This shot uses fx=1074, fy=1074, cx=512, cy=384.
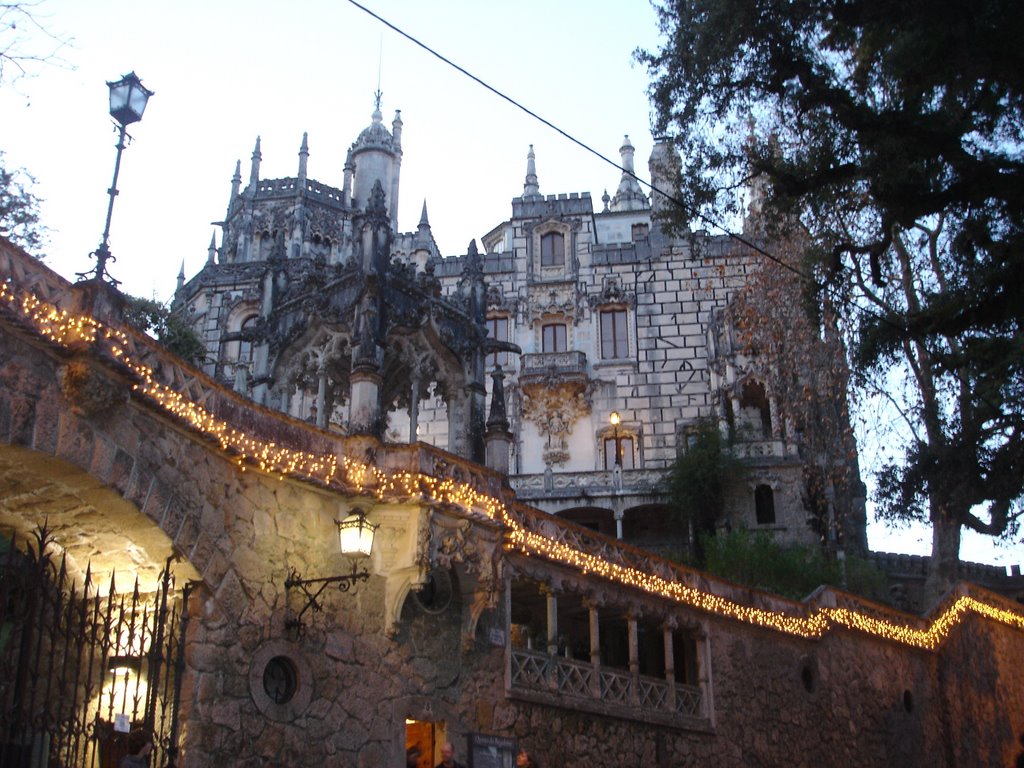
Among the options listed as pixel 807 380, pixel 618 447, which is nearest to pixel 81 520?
pixel 807 380

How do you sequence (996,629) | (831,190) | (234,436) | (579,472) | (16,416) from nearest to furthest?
(16,416) → (234,436) → (831,190) → (996,629) → (579,472)

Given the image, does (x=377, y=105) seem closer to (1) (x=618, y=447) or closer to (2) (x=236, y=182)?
(2) (x=236, y=182)

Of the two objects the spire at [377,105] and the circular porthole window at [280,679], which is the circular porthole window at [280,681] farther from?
the spire at [377,105]

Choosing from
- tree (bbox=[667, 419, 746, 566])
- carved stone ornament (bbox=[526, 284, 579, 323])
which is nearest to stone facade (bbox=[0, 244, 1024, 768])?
tree (bbox=[667, 419, 746, 566])

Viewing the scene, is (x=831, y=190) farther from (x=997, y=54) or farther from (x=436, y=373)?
(x=436, y=373)

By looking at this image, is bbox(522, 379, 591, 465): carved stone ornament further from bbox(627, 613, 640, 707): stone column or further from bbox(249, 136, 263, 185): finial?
bbox(249, 136, 263, 185): finial

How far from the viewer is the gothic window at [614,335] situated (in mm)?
39844

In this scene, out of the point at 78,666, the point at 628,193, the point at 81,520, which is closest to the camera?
the point at 78,666

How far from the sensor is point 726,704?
1981 centimetres

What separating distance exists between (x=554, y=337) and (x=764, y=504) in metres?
10.1

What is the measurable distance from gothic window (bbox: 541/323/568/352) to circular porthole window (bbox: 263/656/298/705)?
28391mm

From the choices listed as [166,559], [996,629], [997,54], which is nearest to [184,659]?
[166,559]

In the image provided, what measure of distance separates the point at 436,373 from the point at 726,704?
8.17 metres

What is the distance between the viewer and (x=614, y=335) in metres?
40.2
